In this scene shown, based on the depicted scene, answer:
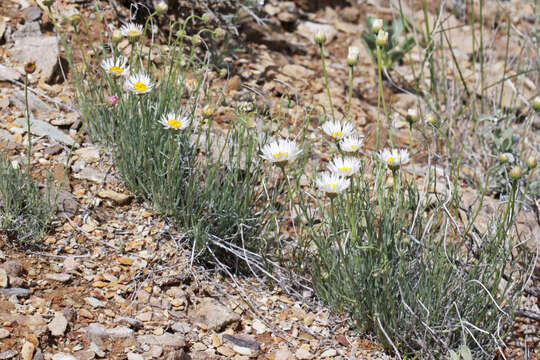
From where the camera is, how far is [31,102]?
9.62 ft

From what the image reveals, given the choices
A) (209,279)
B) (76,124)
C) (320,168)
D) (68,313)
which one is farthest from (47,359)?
(320,168)

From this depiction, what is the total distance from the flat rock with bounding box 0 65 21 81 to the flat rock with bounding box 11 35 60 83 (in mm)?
100

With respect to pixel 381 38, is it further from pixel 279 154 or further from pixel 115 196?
pixel 115 196

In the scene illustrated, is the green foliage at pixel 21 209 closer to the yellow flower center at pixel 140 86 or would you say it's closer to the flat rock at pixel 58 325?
the flat rock at pixel 58 325

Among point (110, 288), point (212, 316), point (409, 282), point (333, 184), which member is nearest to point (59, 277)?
point (110, 288)

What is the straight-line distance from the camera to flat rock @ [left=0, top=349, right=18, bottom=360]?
5.76ft

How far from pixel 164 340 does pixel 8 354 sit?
0.48 meters

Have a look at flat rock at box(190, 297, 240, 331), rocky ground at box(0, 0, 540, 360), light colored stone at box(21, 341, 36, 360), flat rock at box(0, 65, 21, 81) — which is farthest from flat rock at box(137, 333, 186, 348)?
flat rock at box(0, 65, 21, 81)

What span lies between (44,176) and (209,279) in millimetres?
825

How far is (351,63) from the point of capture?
2.15m

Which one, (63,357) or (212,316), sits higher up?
(63,357)

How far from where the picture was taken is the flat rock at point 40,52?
3.13 metres

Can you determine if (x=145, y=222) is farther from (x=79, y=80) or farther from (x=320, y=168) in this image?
(x=320, y=168)

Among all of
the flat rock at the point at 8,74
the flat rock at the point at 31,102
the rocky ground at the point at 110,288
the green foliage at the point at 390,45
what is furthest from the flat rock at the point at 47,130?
the green foliage at the point at 390,45
